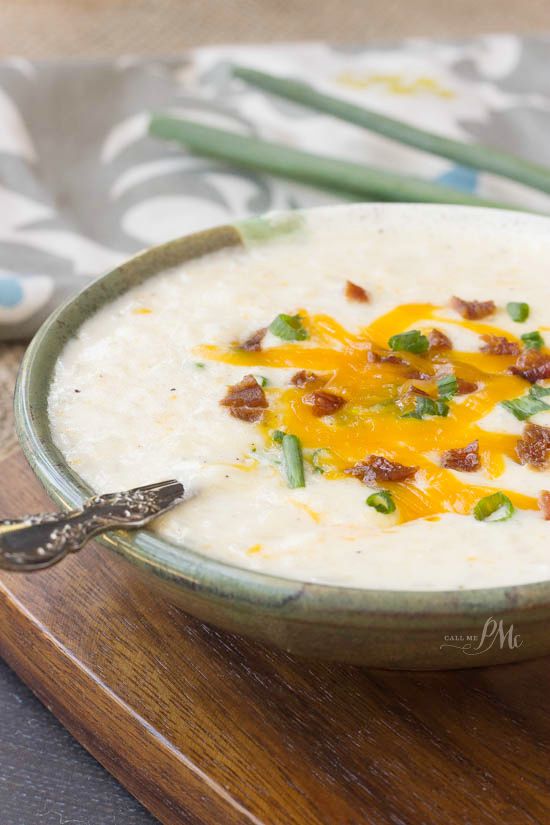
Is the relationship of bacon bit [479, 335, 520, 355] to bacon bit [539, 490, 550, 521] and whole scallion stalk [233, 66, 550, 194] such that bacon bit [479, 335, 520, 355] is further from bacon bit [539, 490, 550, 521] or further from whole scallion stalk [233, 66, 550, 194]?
whole scallion stalk [233, 66, 550, 194]

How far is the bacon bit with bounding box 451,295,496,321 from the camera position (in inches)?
90.7

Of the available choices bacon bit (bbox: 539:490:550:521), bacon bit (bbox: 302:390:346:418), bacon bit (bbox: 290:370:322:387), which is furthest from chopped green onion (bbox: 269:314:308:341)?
bacon bit (bbox: 539:490:550:521)

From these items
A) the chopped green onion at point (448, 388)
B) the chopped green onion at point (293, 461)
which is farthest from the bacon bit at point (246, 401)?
the chopped green onion at point (448, 388)

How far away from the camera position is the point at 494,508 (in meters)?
1.74

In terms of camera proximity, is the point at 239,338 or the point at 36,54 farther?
the point at 36,54

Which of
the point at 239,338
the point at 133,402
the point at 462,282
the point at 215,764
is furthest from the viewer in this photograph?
the point at 462,282

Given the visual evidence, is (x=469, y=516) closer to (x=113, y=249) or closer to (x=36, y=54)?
(x=113, y=249)

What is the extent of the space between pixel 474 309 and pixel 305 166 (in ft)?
3.88

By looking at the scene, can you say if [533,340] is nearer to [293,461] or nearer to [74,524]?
[293,461]

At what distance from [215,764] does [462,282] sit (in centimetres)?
128

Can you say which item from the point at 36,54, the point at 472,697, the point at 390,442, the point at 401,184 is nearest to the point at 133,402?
the point at 390,442

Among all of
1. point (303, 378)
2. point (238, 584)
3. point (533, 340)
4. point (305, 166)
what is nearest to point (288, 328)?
point (303, 378)

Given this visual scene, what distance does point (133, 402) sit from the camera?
204cm

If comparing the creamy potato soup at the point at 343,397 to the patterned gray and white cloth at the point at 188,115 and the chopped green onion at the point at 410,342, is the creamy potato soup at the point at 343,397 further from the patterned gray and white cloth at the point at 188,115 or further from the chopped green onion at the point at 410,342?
the patterned gray and white cloth at the point at 188,115
